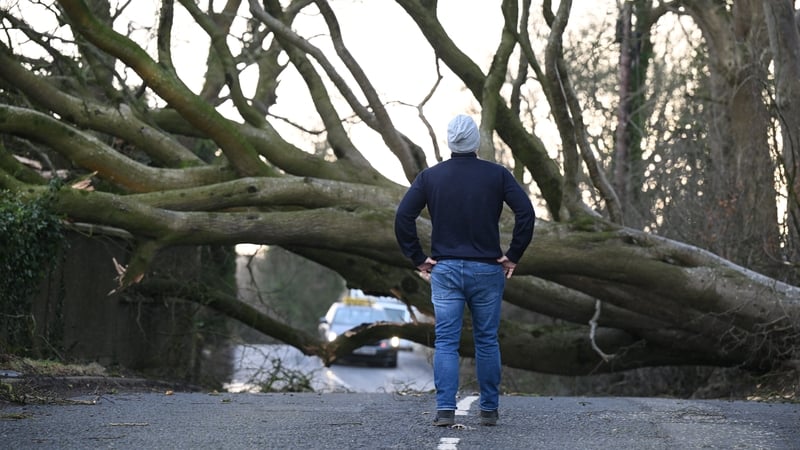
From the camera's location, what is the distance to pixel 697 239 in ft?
63.4

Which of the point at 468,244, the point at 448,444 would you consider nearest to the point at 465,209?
the point at 468,244

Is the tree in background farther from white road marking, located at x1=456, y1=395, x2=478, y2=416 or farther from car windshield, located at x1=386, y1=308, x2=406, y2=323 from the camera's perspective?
car windshield, located at x1=386, y1=308, x2=406, y2=323

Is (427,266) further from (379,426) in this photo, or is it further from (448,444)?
(448,444)

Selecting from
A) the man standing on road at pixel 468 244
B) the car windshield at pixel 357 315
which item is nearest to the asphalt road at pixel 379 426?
the man standing on road at pixel 468 244

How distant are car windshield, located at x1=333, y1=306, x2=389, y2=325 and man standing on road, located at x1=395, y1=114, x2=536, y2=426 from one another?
2709cm

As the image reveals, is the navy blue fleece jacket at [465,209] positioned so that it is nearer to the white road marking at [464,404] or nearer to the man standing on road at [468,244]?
the man standing on road at [468,244]

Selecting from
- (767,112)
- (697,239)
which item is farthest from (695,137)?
(697,239)

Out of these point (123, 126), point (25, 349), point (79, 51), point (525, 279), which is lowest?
point (25, 349)

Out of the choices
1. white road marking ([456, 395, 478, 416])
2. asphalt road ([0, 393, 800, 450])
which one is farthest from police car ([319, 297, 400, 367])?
asphalt road ([0, 393, 800, 450])

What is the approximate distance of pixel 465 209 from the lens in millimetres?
7488

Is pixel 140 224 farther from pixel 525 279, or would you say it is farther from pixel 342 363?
pixel 342 363

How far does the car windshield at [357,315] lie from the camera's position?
3478 centimetres

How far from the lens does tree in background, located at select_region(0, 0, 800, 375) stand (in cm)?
1367

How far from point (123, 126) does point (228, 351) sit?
37.3ft
